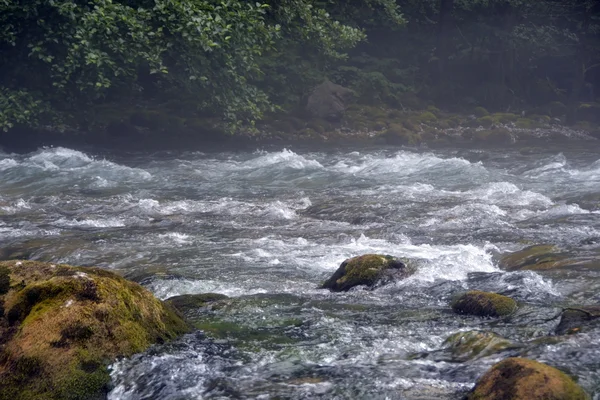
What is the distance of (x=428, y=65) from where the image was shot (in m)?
28.4

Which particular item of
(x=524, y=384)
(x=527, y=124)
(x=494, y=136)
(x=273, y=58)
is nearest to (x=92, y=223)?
(x=524, y=384)

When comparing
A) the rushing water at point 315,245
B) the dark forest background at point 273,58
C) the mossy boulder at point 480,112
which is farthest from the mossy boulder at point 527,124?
the rushing water at point 315,245

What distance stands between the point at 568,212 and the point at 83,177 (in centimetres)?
1091

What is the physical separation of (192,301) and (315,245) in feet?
12.1

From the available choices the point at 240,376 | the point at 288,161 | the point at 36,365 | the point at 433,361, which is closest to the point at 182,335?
the point at 240,376

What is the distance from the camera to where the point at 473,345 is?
16.8ft

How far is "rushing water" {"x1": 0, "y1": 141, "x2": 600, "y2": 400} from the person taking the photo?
472 centimetres

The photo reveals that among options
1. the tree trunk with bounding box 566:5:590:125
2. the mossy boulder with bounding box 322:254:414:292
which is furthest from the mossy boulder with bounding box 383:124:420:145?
the mossy boulder with bounding box 322:254:414:292

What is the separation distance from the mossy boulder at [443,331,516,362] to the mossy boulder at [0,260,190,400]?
2245mm

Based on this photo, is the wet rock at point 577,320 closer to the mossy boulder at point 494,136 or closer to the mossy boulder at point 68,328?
the mossy boulder at point 68,328

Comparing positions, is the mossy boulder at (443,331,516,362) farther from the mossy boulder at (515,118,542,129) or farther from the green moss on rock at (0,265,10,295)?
the mossy boulder at (515,118,542,129)

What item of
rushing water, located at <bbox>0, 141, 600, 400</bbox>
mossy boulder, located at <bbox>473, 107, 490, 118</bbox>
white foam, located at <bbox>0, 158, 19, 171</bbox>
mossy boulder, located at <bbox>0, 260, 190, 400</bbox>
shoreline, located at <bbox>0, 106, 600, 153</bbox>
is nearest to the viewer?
mossy boulder, located at <bbox>0, 260, 190, 400</bbox>

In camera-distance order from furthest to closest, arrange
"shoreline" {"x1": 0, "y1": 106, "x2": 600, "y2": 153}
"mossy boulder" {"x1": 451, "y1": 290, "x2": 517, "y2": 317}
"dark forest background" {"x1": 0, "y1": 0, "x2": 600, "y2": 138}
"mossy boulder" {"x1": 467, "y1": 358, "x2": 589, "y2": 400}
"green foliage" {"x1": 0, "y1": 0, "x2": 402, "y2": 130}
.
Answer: "shoreline" {"x1": 0, "y1": 106, "x2": 600, "y2": 153}, "dark forest background" {"x1": 0, "y1": 0, "x2": 600, "y2": 138}, "green foliage" {"x1": 0, "y1": 0, "x2": 402, "y2": 130}, "mossy boulder" {"x1": 451, "y1": 290, "x2": 517, "y2": 317}, "mossy boulder" {"x1": 467, "y1": 358, "x2": 589, "y2": 400}

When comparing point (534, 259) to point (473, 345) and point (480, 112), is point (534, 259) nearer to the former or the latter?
point (473, 345)
